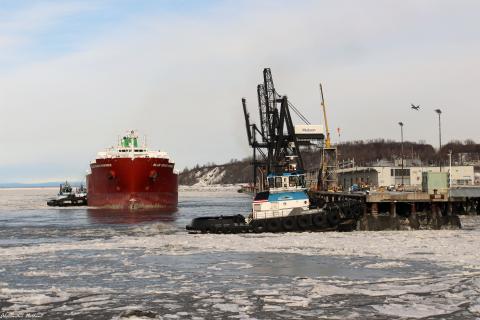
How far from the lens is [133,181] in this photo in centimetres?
7725

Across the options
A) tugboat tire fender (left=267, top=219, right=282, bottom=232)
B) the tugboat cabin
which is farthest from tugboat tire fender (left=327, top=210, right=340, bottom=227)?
tugboat tire fender (left=267, top=219, right=282, bottom=232)

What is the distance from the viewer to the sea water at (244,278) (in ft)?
51.6

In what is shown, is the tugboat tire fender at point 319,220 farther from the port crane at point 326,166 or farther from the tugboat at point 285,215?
the port crane at point 326,166

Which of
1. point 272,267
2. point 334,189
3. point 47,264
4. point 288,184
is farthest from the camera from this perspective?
point 334,189

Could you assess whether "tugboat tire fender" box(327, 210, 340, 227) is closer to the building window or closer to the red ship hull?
the red ship hull

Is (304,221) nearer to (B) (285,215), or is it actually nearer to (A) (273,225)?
(B) (285,215)

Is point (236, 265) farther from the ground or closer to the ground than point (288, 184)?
closer to the ground

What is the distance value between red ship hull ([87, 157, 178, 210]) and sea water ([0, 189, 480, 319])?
4143cm

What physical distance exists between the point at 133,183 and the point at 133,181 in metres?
0.27

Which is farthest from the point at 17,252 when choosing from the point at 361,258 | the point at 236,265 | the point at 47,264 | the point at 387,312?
the point at 387,312

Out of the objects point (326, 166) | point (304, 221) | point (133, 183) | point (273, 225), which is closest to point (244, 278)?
point (273, 225)

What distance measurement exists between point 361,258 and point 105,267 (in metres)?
11.3

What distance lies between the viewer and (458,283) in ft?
62.9

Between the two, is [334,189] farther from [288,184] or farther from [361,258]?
[361,258]
